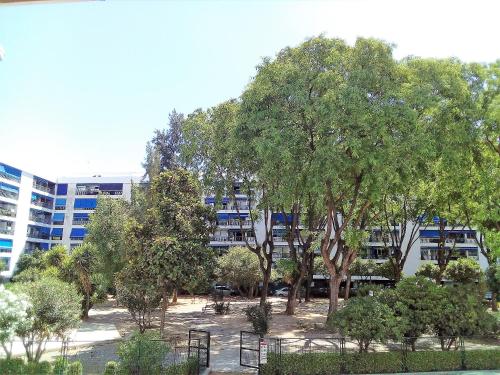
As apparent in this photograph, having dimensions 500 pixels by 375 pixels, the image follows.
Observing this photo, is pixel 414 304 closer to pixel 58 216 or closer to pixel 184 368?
pixel 184 368

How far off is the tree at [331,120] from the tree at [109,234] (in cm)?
1725

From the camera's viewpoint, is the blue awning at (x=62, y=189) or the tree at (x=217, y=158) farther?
the blue awning at (x=62, y=189)

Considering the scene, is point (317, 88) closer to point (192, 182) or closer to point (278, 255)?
point (192, 182)

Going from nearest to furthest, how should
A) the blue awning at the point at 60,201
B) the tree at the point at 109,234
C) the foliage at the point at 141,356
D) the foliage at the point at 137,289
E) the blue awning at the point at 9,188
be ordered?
1. the foliage at the point at 141,356
2. the foliage at the point at 137,289
3. the tree at the point at 109,234
4. the blue awning at the point at 9,188
5. the blue awning at the point at 60,201

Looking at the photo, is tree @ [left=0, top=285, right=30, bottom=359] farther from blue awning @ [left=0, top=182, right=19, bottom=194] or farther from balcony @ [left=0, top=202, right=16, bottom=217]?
balcony @ [left=0, top=202, right=16, bottom=217]

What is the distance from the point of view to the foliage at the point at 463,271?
32.4 m

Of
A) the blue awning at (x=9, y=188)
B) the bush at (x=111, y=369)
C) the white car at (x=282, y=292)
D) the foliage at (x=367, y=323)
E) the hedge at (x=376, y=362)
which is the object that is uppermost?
the blue awning at (x=9, y=188)

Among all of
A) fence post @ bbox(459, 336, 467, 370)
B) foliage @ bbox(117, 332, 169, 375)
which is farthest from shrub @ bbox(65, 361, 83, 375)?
fence post @ bbox(459, 336, 467, 370)

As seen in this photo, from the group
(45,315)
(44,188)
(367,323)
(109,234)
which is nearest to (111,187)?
(44,188)

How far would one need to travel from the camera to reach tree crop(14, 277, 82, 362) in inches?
461

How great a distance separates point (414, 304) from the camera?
14805mm

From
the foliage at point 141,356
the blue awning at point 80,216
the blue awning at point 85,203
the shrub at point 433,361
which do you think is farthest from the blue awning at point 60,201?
the shrub at point 433,361

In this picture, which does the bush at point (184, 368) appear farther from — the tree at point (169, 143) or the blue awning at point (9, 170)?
the blue awning at point (9, 170)

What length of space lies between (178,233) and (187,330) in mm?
6373
